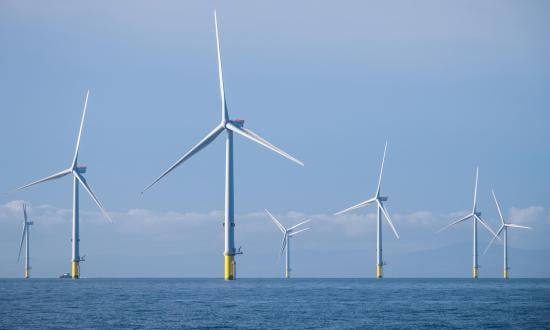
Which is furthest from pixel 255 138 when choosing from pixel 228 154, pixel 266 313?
pixel 266 313

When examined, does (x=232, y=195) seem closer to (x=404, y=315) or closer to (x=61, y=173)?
(x=404, y=315)

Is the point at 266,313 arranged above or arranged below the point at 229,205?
below

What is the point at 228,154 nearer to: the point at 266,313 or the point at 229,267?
the point at 229,267

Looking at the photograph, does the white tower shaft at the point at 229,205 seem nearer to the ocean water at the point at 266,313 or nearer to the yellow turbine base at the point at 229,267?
the yellow turbine base at the point at 229,267

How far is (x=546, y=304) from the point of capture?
4518 inches

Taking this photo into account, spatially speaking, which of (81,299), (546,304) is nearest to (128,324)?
(81,299)

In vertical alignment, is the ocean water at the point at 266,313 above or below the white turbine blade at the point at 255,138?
below

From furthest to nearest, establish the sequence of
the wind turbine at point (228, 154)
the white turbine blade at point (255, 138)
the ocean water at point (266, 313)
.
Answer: the wind turbine at point (228, 154), the white turbine blade at point (255, 138), the ocean water at point (266, 313)

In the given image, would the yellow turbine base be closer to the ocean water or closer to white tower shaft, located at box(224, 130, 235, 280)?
white tower shaft, located at box(224, 130, 235, 280)

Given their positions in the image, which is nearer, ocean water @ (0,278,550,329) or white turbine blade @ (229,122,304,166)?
ocean water @ (0,278,550,329)

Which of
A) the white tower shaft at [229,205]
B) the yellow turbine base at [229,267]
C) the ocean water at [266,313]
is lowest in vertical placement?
the ocean water at [266,313]

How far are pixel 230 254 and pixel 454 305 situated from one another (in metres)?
42.0

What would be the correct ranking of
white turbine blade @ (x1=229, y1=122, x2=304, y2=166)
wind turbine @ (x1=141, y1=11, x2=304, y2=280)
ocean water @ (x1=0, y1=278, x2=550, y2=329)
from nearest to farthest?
ocean water @ (x1=0, y1=278, x2=550, y2=329), white turbine blade @ (x1=229, y1=122, x2=304, y2=166), wind turbine @ (x1=141, y1=11, x2=304, y2=280)

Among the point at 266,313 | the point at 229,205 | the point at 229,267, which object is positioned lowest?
the point at 266,313
